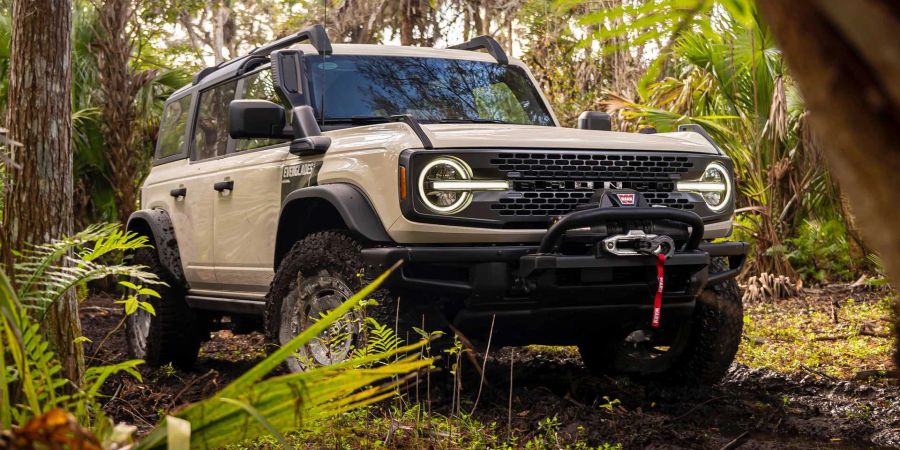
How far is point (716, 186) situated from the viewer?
210 inches

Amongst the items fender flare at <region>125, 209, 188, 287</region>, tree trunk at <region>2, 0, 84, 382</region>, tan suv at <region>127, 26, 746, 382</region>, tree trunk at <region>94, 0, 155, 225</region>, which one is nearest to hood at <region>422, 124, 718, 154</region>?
tan suv at <region>127, 26, 746, 382</region>

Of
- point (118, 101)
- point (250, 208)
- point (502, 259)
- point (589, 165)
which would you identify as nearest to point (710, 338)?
point (589, 165)

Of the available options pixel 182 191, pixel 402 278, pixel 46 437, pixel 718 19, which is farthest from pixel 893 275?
Result: pixel 182 191

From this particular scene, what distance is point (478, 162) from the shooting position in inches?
182

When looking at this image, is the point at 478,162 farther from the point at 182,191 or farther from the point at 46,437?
the point at 46,437

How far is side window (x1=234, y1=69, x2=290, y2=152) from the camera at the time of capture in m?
5.85

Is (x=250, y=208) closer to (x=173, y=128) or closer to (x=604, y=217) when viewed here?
(x=173, y=128)

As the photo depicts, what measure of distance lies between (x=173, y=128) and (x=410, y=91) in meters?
2.35

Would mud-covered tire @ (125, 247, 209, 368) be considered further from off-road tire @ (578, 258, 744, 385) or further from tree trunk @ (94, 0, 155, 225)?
tree trunk @ (94, 0, 155, 225)

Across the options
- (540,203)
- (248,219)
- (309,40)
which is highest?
(309,40)

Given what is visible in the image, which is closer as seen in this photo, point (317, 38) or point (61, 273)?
point (61, 273)

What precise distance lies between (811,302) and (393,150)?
5983 millimetres

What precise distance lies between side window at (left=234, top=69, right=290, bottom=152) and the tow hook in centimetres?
202

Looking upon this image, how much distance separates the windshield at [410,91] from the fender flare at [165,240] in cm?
174
